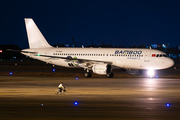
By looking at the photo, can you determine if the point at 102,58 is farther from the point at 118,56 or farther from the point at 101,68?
the point at 101,68

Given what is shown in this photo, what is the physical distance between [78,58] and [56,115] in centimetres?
2834

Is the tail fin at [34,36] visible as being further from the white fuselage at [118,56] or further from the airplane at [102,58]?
the white fuselage at [118,56]

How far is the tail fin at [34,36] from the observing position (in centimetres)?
4599

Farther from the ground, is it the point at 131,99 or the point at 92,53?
the point at 92,53

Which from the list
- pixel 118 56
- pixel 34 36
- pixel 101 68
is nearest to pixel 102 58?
pixel 118 56

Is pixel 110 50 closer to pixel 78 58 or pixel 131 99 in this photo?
pixel 78 58

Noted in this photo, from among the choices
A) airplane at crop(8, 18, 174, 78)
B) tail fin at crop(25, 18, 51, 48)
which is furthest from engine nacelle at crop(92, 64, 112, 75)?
tail fin at crop(25, 18, 51, 48)

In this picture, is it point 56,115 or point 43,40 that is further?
point 43,40

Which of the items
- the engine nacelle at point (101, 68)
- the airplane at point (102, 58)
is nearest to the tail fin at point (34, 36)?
the airplane at point (102, 58)

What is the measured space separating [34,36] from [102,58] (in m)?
12.3

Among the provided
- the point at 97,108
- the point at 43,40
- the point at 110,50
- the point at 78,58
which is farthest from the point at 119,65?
the point at 97,108

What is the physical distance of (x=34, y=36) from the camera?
152 feet

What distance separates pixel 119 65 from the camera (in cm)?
3991

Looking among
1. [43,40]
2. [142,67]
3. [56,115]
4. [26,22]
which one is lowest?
[56,115]
